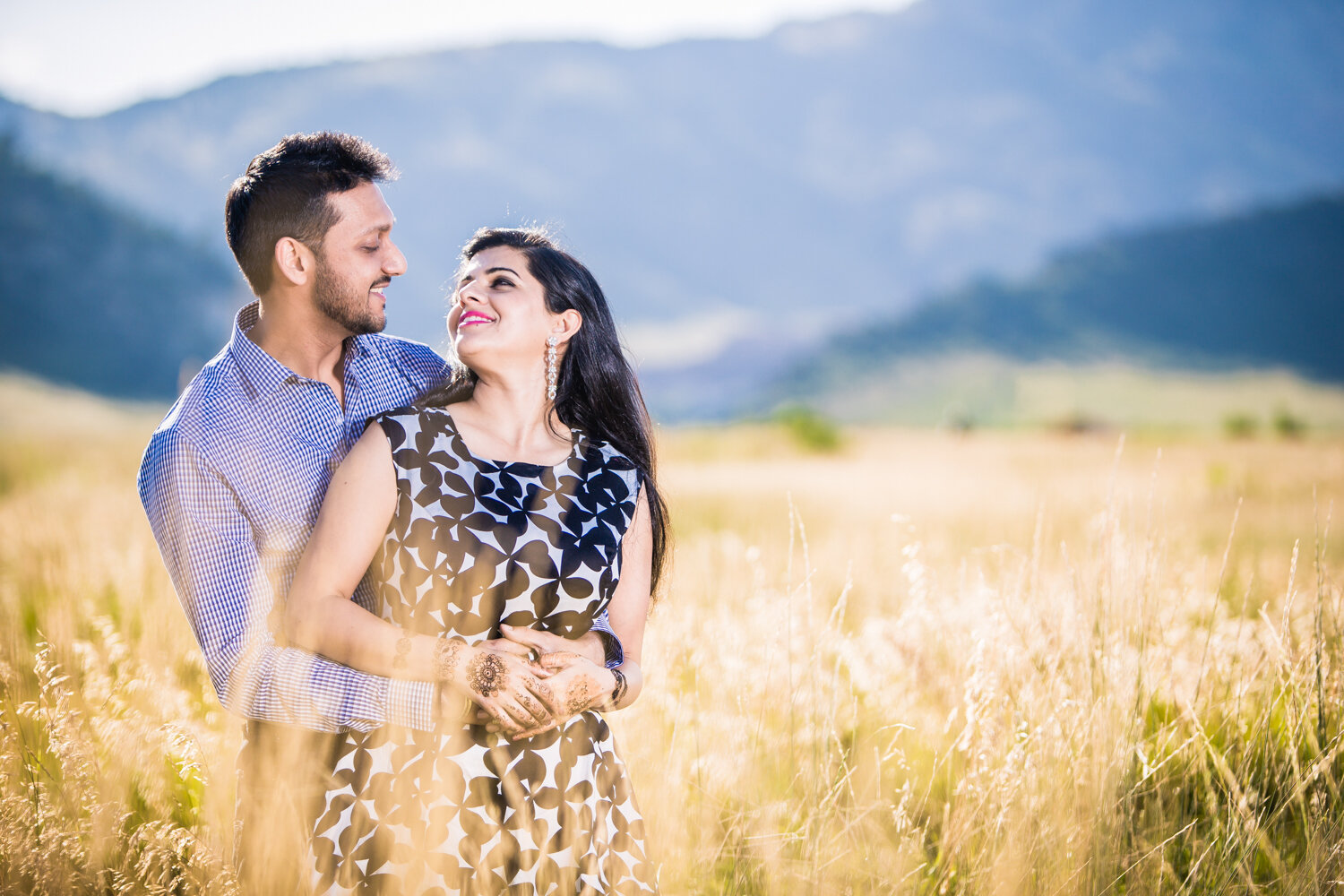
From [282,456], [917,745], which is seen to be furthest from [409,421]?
[917,745]

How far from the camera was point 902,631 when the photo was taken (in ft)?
14.5

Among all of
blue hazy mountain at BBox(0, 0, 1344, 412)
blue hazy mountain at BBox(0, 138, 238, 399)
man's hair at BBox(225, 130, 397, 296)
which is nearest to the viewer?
man's hair at BBox(225, 130, 397, 296)

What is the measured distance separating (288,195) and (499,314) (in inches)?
31.1

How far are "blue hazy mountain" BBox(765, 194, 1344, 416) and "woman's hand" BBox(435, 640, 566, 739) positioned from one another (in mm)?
85355

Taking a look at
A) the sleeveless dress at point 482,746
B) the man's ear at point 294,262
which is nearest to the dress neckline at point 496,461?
the sleeveless dress at point 482,746

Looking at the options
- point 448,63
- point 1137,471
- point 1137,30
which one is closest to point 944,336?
point 1137,471

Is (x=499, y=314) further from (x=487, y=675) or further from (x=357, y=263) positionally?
(x=487, y=675)

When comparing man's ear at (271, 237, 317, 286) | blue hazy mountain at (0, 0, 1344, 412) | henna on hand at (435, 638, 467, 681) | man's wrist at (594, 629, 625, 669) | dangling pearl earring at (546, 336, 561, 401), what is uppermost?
blue hazy mountain at (0, 0, 1344, 412)

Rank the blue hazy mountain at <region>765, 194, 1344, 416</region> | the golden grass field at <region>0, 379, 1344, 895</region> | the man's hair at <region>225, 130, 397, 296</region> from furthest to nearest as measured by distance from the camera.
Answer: the blue hazy mountain at <region>765, 194, 1344, 416</region> → the man's hair at <region>225, 130, 397, 296</region> → the golden grass field at <region>0, 379, 1344, 895</region>

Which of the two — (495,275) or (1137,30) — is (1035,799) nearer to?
(495,275)

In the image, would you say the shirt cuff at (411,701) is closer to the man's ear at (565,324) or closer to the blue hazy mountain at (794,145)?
the man's ear at (565,324)

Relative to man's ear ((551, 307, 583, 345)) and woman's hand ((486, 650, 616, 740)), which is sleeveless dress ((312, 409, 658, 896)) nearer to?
woman's hand ((486, 650, 616, 740))

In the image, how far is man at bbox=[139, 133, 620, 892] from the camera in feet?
7.42

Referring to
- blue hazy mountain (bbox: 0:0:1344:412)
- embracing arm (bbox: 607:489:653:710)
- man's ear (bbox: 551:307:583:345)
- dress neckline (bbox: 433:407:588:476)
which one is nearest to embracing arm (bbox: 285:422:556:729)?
dress neckline (bbox: 433:407:588:476)
